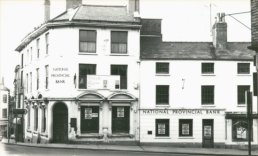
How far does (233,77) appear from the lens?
118 feet

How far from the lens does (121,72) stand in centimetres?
3503

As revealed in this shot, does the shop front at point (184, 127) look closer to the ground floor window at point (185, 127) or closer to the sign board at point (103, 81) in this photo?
the ground floor window at point (185, 127)

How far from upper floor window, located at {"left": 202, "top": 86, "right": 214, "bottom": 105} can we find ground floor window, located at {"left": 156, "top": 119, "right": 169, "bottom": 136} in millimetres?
3612

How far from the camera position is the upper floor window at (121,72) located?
35.0m

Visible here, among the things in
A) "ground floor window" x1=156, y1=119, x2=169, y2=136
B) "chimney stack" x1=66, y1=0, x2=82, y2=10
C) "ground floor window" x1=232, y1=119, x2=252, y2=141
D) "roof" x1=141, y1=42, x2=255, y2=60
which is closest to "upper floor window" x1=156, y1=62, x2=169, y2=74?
"roof" x1=141, y1=42, x2=255, y2=60

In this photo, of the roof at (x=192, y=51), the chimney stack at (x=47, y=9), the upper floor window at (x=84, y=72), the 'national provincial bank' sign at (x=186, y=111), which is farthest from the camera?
the chimney stack at (x=47, y=9)

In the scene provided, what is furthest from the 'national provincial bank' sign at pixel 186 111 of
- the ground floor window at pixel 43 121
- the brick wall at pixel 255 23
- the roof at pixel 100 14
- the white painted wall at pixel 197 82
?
the brick wall at pixel 255 23

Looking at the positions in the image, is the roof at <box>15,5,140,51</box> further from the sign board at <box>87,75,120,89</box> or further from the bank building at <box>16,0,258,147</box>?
the sign board at <box>87,75,120,89</box>

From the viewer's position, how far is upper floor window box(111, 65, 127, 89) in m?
35.0

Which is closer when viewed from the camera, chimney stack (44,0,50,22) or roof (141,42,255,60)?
roof (141,42,255,60)

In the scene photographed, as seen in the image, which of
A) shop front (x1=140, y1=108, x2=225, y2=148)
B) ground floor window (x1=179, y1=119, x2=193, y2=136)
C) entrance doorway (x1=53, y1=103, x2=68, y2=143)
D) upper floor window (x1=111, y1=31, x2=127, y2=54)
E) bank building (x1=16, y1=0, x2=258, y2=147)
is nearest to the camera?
bank building (x1=16, y1=0, x2=258, y2=147)

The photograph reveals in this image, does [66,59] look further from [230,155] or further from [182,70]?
[230,155]

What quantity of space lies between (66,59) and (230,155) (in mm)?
14405

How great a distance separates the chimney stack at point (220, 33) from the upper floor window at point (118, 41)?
7884 mm
